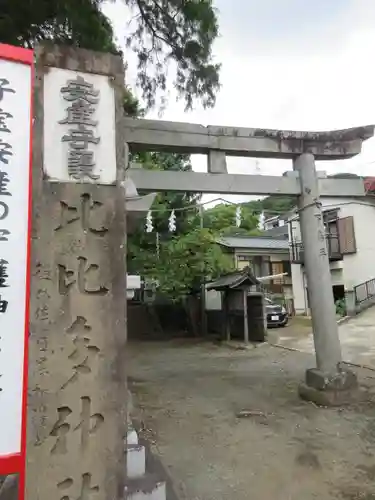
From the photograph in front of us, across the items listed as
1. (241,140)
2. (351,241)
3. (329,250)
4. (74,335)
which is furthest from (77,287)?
(329,250)

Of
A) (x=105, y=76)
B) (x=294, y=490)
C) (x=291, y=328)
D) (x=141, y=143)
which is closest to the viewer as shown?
(x=105, y=76)

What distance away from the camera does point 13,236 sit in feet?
6.98

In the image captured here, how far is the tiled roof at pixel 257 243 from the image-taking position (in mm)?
22984

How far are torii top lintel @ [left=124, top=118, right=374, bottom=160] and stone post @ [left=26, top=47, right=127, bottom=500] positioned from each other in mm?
3664

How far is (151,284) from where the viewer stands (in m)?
15.6

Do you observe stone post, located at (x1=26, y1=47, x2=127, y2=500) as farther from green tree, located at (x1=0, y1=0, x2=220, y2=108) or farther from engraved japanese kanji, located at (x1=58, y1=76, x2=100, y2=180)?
green tree, located at (x1=0, y1=0, x2=220, y2=108)

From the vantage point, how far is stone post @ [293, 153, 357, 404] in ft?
20.8

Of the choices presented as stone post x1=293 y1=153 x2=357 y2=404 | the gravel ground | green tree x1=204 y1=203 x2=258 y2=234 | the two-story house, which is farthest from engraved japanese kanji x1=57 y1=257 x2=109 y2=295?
green tree x1=204 y1=203 x2=258 y2=234

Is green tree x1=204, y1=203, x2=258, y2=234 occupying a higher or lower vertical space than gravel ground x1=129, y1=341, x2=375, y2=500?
higher

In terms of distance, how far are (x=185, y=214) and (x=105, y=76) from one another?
1467cm

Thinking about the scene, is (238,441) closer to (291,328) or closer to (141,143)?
(141,143)

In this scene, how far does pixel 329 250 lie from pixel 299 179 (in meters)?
15.0

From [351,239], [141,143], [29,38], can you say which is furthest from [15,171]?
[351,239]

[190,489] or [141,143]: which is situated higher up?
[141,143]
